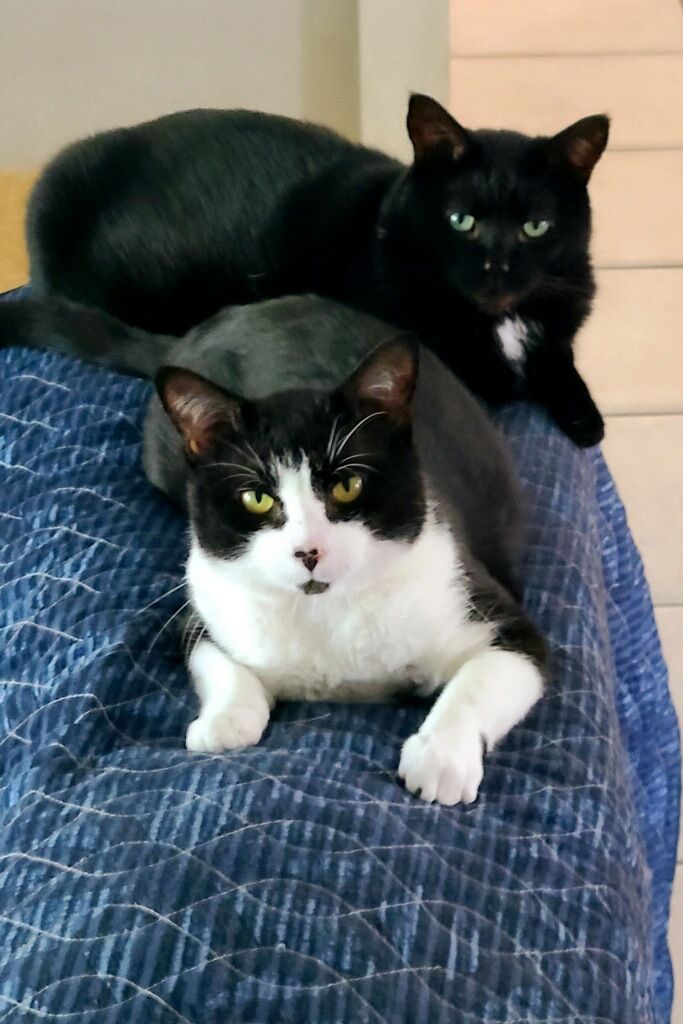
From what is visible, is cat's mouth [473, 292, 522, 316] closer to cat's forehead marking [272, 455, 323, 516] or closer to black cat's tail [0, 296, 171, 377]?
black cat's tail [0, 296, 171, 377]

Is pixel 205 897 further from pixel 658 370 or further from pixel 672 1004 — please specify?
pixel 658 370

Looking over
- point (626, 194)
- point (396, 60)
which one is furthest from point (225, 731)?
point (626, 194)

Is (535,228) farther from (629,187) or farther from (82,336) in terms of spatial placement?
(629,187)

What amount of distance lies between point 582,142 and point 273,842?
944 millimetres

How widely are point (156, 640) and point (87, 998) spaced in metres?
0.41

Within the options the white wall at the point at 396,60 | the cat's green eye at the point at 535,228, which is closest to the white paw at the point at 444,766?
the cat's green eye at the point at 535,228

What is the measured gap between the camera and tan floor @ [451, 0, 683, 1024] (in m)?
1.84

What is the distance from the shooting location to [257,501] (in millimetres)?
883

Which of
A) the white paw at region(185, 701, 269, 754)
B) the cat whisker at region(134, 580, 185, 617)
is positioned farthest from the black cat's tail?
the white paw at region(185, 701, 269, 754)

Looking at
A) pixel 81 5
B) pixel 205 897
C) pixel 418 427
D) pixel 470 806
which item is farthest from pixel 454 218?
pixel 81 5

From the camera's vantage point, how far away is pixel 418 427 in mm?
1118

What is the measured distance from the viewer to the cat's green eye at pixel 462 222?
1.37 meters

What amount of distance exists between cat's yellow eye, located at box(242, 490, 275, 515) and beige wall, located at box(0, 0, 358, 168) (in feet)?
5.05

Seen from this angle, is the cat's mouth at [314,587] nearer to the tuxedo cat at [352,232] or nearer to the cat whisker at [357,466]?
the cat whisker at [357,466]
